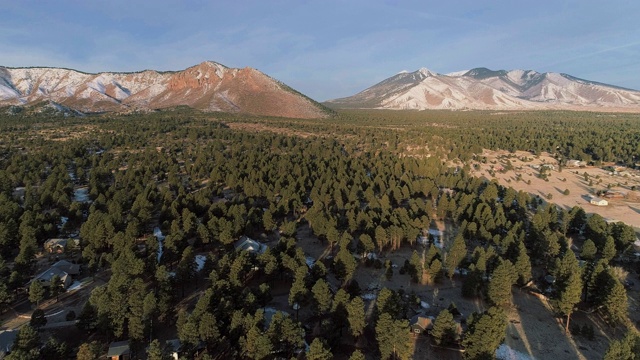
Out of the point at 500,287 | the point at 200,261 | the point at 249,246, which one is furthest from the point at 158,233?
the point at 500,287

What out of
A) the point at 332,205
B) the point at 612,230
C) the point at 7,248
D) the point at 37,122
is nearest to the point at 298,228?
the point at 332,205

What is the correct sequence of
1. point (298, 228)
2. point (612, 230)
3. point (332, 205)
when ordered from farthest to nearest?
point (332, 205) < point (298, 228) < point (612, 230)

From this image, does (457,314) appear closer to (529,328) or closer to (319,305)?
(529,328)

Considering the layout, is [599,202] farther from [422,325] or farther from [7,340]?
[7,340]

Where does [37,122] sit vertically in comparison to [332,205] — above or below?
above

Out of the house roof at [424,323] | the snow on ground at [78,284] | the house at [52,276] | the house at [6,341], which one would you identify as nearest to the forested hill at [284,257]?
the snow on ground at [78,284]

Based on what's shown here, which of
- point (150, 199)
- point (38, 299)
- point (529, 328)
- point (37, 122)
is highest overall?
point (37, 122)

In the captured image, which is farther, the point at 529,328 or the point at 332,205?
the point at 332,205
